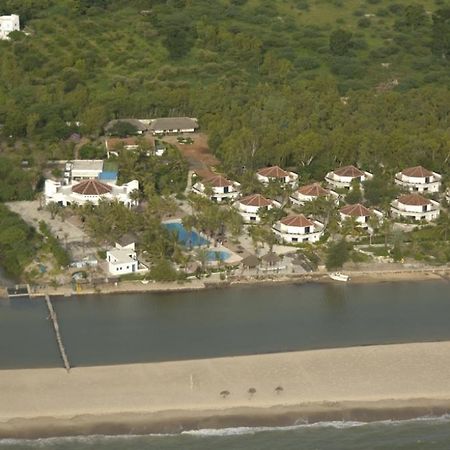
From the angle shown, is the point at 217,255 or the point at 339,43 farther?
the point at 339,43

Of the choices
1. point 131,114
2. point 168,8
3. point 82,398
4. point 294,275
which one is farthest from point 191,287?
point 168,8

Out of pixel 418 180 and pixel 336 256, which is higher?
pixel 336 256

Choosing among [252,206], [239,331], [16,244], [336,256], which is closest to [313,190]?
[252,206]

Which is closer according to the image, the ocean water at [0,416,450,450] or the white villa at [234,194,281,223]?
the ocean water at [0,416,450,450]

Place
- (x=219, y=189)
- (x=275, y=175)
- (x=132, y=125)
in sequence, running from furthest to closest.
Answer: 1. (x=132, y=125)
2. (x=275, y=175)
3. (x=219, y=189)

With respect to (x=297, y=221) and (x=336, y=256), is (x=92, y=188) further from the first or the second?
(x=336, y=256)

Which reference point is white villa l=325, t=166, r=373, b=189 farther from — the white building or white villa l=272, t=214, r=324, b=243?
the white building

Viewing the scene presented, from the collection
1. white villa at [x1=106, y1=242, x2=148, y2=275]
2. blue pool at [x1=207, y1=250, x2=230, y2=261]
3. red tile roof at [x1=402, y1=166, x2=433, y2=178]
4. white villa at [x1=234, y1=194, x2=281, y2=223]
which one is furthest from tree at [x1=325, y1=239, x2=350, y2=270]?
red tile roof at [x1=402, y1=166, x2=433, y2=178]
